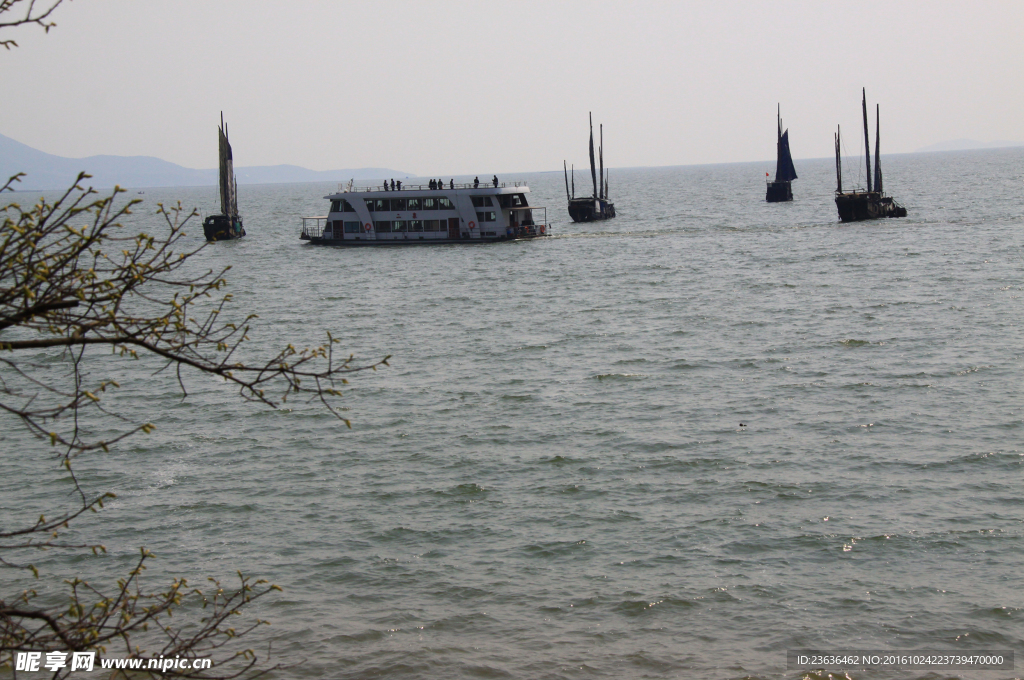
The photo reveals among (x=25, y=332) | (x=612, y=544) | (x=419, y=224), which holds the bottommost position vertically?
(x=612, y=544)

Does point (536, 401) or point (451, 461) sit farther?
point (536, 401)

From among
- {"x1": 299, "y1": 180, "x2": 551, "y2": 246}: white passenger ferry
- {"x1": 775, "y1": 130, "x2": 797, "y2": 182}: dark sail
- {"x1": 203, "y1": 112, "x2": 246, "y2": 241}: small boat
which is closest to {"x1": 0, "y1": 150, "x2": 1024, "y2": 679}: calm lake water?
{"x1": 299, "y1": 180, "x2": 551, "y2": 246}: white passenger ferry

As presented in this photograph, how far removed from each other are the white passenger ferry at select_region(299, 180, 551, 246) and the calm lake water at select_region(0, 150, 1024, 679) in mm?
35896

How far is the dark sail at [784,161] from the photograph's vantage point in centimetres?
10931

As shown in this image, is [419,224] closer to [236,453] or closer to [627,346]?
[627,346]

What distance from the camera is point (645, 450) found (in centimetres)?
2039

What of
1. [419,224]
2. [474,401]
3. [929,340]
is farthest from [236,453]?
[419,224]

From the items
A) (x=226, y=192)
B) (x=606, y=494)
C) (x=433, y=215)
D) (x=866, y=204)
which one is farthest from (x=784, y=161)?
(x=606, y=494)

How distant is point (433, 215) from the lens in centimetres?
7438

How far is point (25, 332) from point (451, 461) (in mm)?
24123

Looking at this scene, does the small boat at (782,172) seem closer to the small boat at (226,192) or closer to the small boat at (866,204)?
the small boat at (866,204)

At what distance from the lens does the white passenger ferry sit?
241 feet

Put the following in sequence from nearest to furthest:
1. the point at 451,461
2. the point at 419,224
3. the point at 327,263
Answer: the point at 451,461, the point at 327,263, the point at 419,224

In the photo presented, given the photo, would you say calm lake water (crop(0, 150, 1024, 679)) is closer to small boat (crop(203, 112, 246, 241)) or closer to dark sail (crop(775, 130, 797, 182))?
small boat (crop(203, 112, 246, 241))
